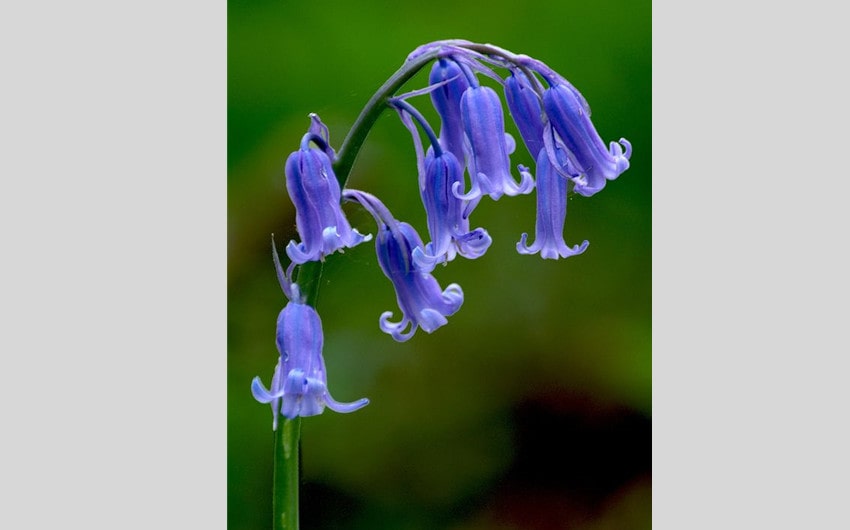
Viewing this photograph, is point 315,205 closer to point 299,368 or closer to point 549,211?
point 299,368

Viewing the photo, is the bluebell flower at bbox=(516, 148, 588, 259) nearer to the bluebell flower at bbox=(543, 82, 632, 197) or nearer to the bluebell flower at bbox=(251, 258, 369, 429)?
the bluebell flower at bbox=(543, 82, 632, 197)

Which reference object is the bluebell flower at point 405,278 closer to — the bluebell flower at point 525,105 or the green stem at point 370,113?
the green stem at point 370,113

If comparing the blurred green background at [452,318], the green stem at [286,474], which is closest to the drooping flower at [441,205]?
the green stem at [286,474]

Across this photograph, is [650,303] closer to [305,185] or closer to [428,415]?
[428,415]

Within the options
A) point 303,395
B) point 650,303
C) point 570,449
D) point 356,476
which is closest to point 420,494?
point 356,476

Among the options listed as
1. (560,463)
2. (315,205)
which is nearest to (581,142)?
(315,205)

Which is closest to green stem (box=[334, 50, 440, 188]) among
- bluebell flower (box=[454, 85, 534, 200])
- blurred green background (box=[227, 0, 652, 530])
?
bluebell flower (box=[454, 85, 534, 200])
